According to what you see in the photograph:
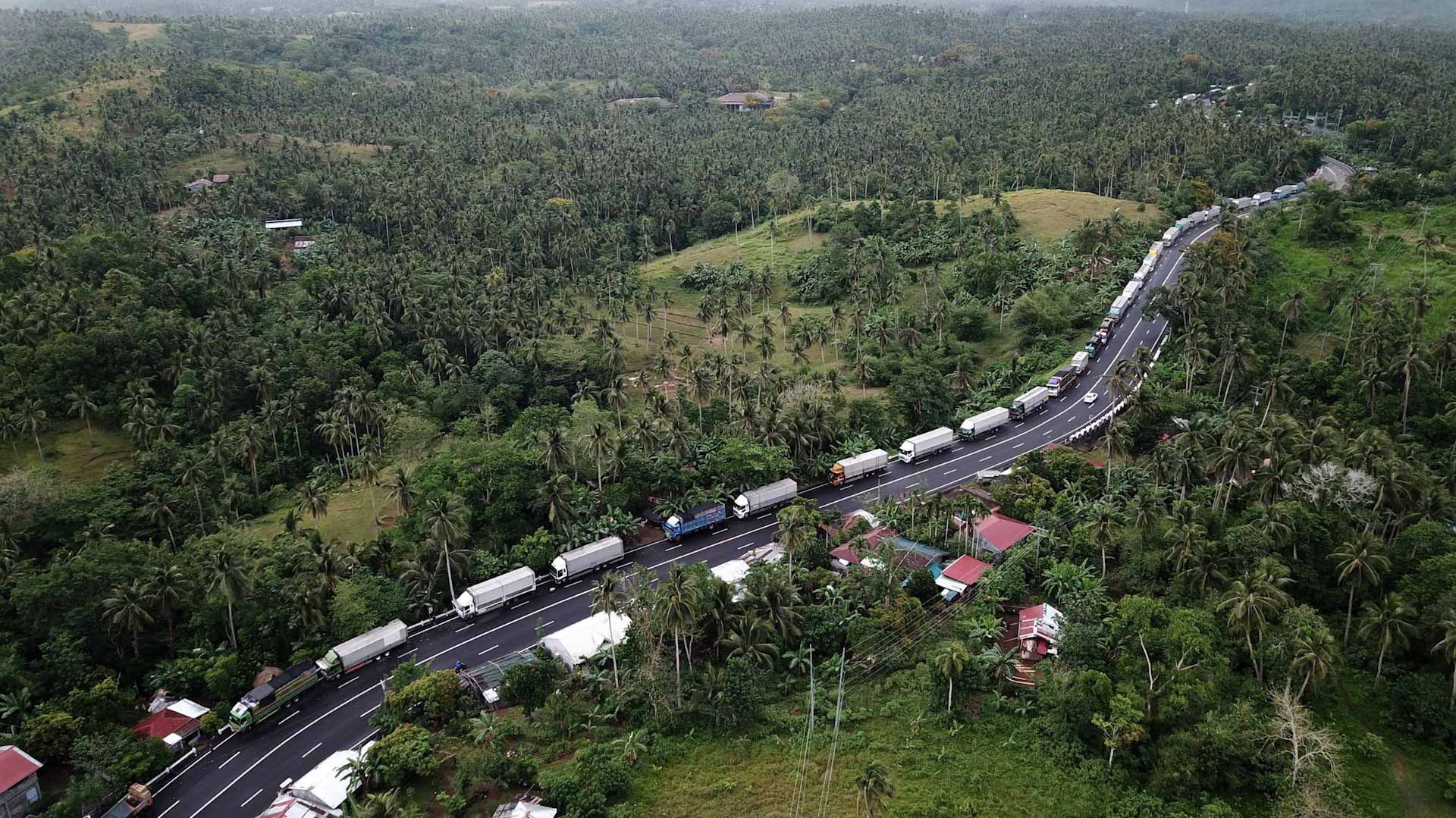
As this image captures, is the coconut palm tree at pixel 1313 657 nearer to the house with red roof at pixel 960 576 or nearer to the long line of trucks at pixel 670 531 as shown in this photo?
the house with red roof at pixel 960 576

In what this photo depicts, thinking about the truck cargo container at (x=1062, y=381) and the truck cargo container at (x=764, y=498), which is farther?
the truck cargo container at (x=1062, y=381)

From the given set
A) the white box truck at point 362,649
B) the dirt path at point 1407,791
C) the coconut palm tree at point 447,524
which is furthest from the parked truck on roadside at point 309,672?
the dirt path at point 1407,791

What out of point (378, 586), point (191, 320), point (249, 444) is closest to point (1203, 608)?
point (378, 586)

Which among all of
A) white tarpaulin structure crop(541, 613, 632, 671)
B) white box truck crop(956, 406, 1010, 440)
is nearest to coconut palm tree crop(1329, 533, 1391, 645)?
white box truck crop(956, 406, 1010, 440)

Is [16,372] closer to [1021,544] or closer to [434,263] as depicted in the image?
[434,263]

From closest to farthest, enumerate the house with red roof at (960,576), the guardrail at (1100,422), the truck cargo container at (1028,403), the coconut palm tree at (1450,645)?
the coconut palm tree at (1450,645) → the house with red roof at (960,576) → the guardrail at (1100,422) → the truck cargo container at (1028,403)

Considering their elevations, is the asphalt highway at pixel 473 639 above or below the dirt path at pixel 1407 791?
above

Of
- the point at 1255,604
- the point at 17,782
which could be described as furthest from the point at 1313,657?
the point at 17,782
